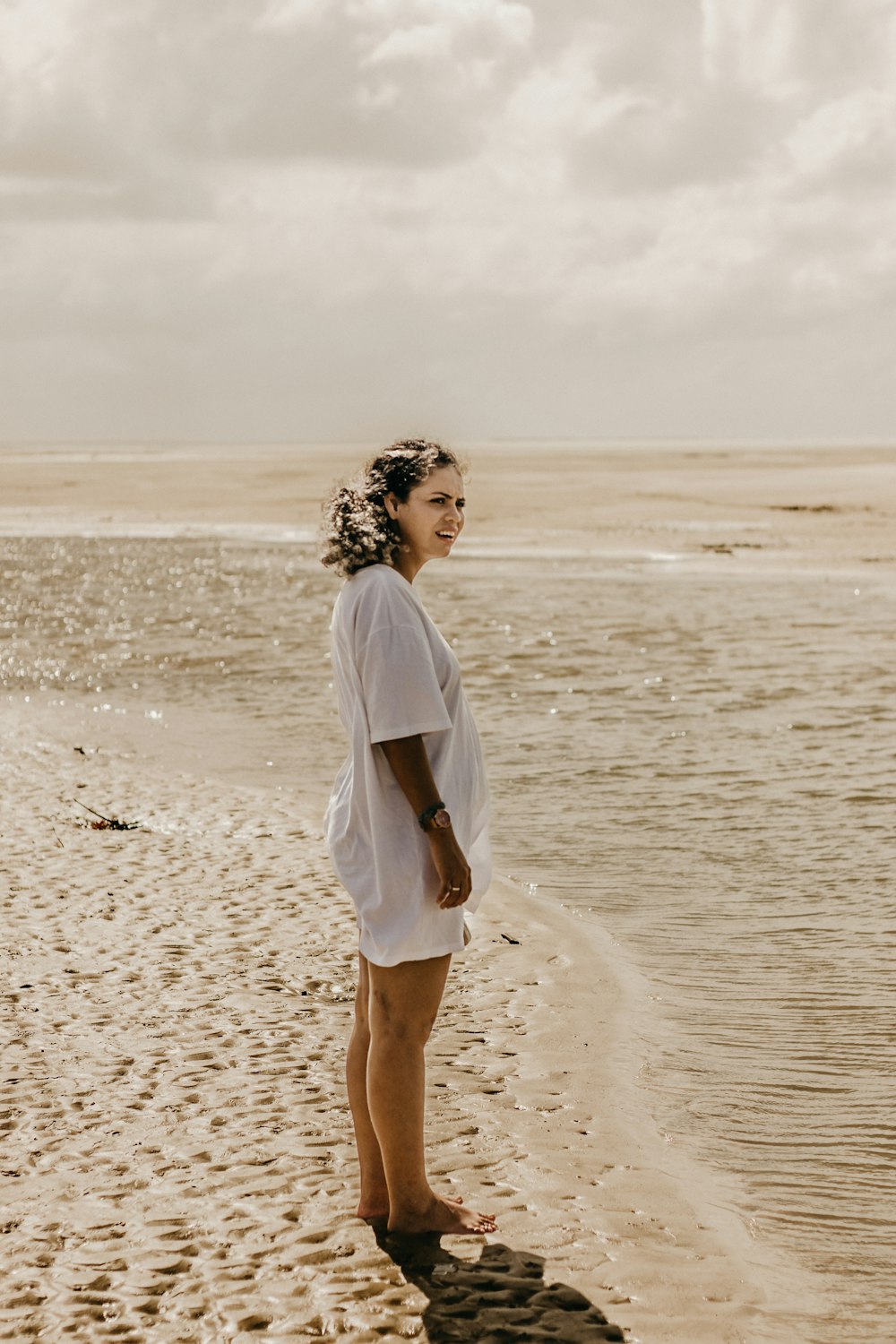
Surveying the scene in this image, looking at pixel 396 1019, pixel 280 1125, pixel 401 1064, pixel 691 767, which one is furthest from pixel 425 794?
pixel 691 767

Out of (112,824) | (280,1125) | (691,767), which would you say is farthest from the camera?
(691,767)

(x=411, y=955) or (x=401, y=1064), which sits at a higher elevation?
(x=411, y=955)

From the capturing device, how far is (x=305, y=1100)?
4.70 m

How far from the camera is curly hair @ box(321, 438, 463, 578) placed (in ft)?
11.6

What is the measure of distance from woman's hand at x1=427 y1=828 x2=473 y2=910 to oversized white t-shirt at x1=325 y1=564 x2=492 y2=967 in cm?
5

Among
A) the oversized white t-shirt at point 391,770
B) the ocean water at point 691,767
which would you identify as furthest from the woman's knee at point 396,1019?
the ocean water at point 691,767

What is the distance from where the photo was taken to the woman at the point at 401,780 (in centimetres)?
340

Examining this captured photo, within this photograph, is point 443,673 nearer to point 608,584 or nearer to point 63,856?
point 63,856

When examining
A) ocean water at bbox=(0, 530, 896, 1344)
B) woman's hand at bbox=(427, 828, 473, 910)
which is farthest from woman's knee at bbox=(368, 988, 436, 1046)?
ocean water at bbox=(0, 530, 896, 1344)

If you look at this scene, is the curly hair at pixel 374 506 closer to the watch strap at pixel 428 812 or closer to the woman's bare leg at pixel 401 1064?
the watch strap at pixel 428 812

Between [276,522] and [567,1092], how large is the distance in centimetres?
2902

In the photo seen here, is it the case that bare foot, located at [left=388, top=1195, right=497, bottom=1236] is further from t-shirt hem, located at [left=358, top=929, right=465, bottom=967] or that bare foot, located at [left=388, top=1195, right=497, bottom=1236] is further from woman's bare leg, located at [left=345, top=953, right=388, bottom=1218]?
t-shirt hem, located at [left=358, top=929, right=465, bottom=967]

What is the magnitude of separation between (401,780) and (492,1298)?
1256 millimetres

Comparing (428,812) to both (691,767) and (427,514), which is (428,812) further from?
(691,767)
